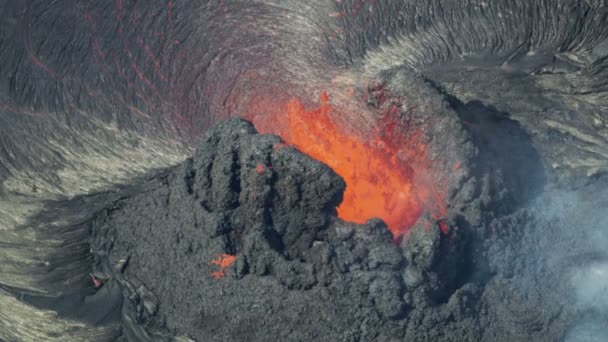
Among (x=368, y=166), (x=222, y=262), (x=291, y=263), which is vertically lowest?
(x=222, y=262)

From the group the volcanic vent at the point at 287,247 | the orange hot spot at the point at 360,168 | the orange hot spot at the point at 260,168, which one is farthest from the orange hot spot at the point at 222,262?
the orange hot spot at the point at 360,168

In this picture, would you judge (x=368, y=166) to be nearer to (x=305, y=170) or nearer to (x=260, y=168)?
(x=305, y=170)

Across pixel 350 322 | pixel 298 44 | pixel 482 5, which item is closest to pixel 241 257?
pixel 350 322

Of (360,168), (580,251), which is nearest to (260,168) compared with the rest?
(360,168)

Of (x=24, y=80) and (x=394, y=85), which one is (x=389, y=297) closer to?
(x=394, y=85)

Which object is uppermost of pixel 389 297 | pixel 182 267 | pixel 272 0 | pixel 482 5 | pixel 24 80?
pixel 482 5

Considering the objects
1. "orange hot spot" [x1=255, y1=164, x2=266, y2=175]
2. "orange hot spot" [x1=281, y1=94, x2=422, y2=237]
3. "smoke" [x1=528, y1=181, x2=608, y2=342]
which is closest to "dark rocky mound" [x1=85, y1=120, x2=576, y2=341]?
"orange hot spot" [x1=255, y1=164, x2=266, y2=175]

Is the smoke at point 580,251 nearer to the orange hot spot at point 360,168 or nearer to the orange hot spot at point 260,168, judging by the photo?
the orange hot spot at point 360,168
